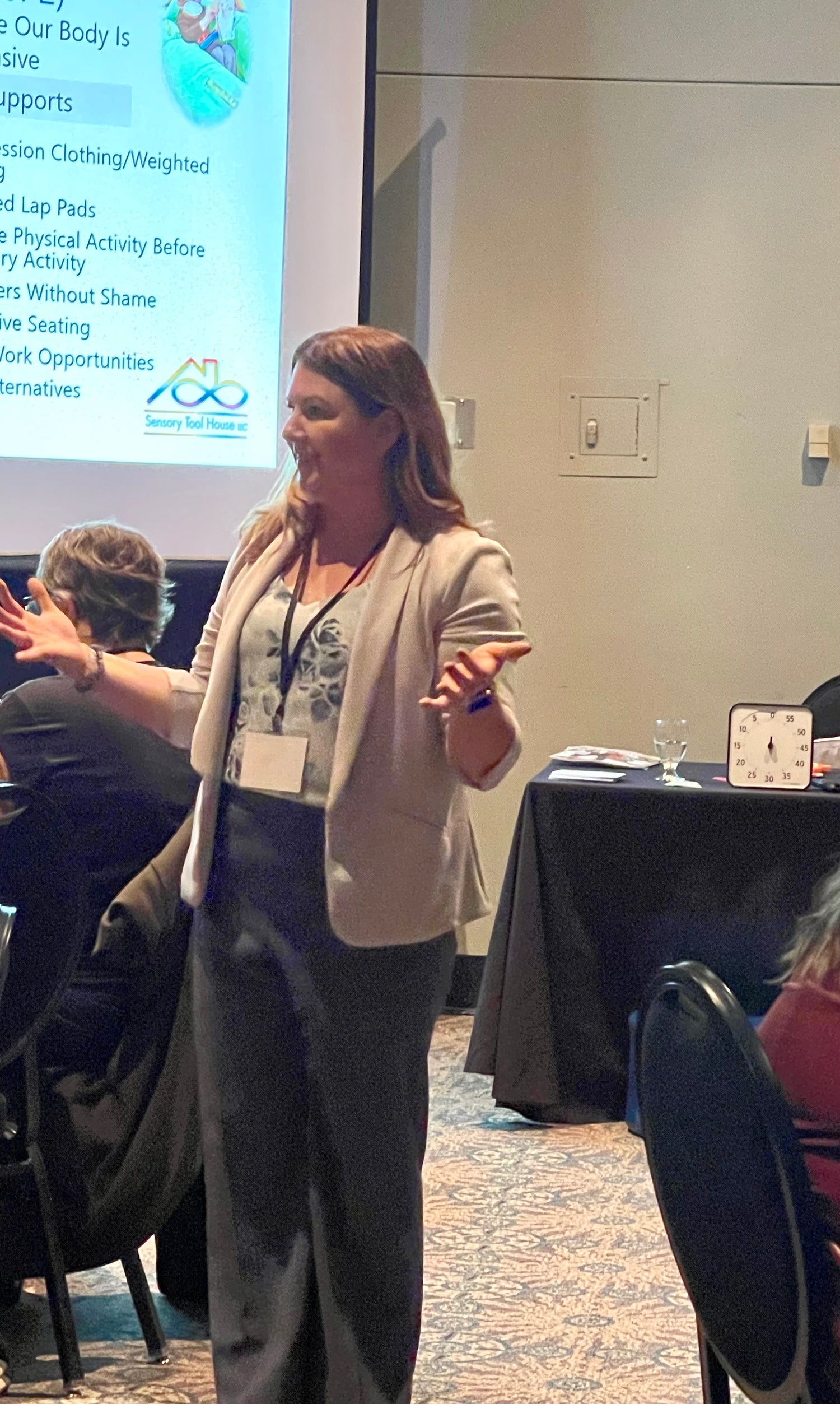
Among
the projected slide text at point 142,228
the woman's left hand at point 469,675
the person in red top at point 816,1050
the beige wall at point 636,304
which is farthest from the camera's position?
the beige wall at point 636,304

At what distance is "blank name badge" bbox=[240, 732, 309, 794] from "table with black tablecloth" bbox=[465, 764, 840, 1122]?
1713 mm

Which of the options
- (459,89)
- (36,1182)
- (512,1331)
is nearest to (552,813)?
(512,1331)

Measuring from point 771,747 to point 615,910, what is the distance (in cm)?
50

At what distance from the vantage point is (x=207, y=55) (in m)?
4.22

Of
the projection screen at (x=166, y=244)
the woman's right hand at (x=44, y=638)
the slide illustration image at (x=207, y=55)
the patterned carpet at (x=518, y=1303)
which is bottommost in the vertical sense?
the patterned carpet at (x=518, y=1303)

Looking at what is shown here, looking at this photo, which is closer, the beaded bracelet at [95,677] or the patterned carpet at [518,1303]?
the beaded bracelet at [95,677]

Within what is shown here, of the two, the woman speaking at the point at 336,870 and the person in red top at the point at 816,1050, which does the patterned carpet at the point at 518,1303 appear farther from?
the person in red top at the point at 816,1050

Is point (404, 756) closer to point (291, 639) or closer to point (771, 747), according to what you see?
point (291, 639)

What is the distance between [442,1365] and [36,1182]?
68 cm

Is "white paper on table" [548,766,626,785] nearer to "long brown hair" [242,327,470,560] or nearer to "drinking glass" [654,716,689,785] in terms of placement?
"drinking glass" [654,716,689,785]

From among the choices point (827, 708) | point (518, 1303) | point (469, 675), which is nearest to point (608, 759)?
point (827, 708)

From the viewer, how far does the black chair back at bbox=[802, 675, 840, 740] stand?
4242 millimetres

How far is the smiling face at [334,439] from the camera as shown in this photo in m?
1.87

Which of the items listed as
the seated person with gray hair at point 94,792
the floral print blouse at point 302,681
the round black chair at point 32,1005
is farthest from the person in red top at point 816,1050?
the seated person with gray hair at point 94,792
